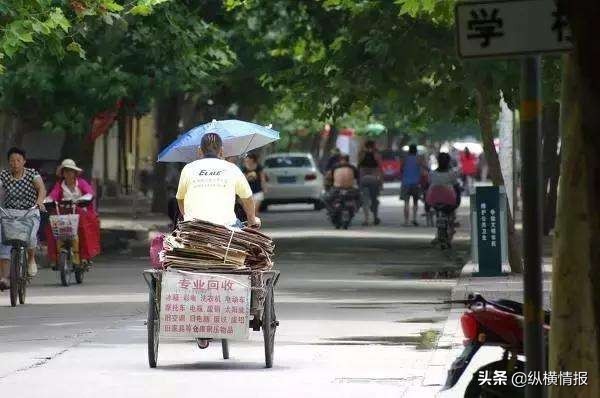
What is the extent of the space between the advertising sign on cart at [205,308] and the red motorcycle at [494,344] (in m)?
4.26

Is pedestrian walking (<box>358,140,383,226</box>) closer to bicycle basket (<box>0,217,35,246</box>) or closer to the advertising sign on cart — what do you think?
bicycle basket (<box>0,217,35,246</box>)

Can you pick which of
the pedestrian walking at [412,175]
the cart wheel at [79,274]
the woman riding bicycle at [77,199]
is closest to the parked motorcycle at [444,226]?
A: the pedestrian walking at [412,175]

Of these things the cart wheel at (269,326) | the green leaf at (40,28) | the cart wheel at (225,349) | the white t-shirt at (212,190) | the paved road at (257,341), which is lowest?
the paved road at (257,341)

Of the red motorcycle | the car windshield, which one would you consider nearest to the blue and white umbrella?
the red motorcycle

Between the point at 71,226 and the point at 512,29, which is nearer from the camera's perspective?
the point at 512,29

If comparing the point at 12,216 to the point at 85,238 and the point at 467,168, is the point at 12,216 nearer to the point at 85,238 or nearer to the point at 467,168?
the point at 85,238

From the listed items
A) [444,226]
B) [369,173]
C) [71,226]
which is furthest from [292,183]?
[71,226]

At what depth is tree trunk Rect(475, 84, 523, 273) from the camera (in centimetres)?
2323

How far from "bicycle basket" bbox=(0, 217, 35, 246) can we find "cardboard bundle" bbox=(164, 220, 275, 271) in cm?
747

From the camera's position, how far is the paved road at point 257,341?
12898 mm

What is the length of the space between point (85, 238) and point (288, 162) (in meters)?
28.3

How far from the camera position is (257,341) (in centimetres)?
1642

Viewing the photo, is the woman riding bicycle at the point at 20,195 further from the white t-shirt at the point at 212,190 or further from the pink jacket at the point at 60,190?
the white t-shirt at the point at 212,190

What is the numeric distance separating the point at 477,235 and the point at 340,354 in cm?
795
